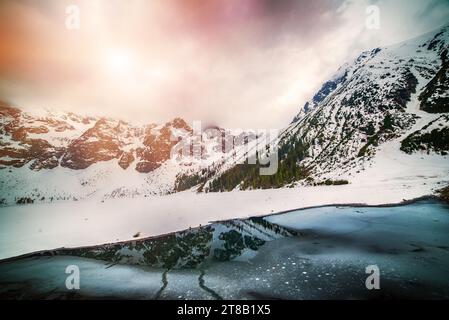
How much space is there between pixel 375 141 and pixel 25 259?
339 feet

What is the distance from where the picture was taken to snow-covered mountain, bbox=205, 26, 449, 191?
245ft

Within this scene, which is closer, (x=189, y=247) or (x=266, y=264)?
(x=266, y=264)

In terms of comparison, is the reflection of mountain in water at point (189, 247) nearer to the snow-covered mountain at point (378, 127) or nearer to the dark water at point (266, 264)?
the dark water at point (266, 264)

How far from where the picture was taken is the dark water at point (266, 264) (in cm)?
1141

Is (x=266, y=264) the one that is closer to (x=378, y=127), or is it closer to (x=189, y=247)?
(x=189, y=247)

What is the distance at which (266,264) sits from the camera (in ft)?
49.5

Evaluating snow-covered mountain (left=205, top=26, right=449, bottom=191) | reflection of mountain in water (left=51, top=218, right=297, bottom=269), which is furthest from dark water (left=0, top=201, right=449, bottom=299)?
snow-covered mountain (left=205, top=26, right=449, bottom=191)

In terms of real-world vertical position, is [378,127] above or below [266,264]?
above

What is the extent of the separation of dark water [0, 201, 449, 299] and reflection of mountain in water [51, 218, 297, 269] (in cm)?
9

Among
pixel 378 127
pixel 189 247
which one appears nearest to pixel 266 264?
pixel 189 247

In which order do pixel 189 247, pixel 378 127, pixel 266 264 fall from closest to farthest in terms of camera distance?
pixel 266 264, pixel 189 247, pixel 378 127

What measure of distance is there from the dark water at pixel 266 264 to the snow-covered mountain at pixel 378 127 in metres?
46.7

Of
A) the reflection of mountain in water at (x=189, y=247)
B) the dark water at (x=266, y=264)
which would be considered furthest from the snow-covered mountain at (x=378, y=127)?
the reflection of mountain in water at (x=189, y=247)

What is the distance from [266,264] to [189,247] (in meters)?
8.36
